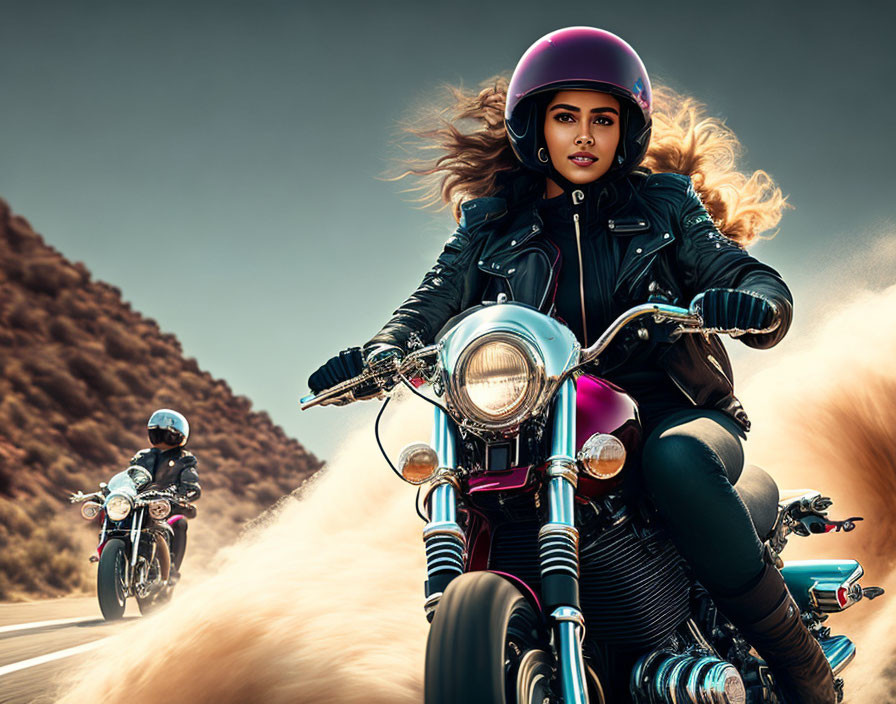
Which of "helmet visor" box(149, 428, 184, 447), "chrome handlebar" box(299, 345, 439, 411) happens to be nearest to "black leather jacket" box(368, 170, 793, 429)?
"chrome handlebar" box(299, 345, 439, 411)

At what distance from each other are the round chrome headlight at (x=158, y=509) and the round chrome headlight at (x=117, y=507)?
241mm

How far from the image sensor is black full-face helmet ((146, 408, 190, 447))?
1041 centimetres

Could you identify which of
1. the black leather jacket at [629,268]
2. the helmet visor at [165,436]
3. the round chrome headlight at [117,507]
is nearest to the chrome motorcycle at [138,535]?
the round chrome headlight at [117,507]

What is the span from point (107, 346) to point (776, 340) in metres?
42.3

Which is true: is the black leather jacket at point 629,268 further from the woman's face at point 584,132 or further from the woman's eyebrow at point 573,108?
the woman's eyebrow at point 573,108

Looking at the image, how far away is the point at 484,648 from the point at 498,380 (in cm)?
55

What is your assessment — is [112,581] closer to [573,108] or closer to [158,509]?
[158,509]

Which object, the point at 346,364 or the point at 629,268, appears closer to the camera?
the point at 346,364

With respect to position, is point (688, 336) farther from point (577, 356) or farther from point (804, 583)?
point (804, 583)

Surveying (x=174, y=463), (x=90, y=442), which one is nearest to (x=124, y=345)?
(x=90, y=442)

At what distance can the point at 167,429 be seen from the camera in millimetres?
10445

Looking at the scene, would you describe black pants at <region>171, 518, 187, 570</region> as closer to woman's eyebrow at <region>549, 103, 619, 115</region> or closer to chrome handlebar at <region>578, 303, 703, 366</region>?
woman's eyebrow at <region>549, 103, 619, 115</region>

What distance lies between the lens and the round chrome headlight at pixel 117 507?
887 centimetres

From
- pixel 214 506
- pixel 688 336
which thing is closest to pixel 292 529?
pixel 688 336
